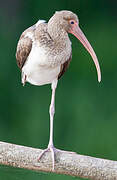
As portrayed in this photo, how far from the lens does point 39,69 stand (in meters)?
3.36

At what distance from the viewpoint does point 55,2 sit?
5.54 meters

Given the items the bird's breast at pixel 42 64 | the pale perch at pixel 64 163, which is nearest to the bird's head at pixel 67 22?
the bird's breast at pixel 42 64

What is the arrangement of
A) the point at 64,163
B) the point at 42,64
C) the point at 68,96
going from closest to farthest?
1. the point at 64,163
2. the point at 42,64
3. the point at 68,96

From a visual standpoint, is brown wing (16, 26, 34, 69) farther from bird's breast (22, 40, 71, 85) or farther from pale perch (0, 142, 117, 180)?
pale perch (0, 142, 117, 180)

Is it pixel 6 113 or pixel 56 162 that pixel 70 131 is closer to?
pixel 6 113

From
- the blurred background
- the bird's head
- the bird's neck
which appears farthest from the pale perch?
the blurred background

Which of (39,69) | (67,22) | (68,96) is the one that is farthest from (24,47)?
(68,96)

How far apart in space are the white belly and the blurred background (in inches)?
72.8

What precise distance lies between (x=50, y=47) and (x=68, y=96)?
7.30ft

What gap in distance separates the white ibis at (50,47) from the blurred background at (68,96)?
1914mm

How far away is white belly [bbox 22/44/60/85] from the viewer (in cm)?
327

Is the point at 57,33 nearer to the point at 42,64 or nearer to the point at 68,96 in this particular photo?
the point at 42,64

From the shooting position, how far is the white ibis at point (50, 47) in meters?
3.16

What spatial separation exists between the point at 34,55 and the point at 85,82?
2.18m
